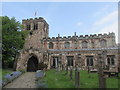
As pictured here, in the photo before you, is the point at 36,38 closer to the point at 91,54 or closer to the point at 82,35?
the point at 82,35

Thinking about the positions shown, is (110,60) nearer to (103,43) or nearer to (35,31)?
(103,43)

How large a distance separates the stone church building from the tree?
2.85 meters

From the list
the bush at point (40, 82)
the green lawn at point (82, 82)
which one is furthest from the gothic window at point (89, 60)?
the bush at point (40, 82)

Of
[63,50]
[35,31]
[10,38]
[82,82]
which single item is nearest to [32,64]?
[10,38]

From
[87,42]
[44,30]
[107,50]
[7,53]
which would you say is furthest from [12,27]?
[107,50]

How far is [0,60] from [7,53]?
7.32 ft

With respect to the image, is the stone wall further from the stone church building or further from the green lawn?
the green lawn

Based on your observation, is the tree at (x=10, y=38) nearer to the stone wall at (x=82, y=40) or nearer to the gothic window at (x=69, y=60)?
the stone wall at (x=82, y=40)

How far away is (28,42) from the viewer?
39.2 meters

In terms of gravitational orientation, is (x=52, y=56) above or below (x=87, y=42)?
below

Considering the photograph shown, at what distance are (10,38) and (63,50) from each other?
40.6 feet

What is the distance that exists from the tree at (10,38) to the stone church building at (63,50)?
2.85m

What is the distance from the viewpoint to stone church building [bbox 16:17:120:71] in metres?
29.9

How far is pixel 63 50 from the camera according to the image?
3372cm
